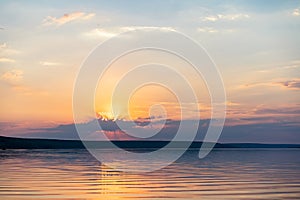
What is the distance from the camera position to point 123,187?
34062 millimetres

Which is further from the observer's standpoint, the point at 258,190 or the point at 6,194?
the point at 258,190

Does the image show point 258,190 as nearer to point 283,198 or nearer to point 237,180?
point 283,198

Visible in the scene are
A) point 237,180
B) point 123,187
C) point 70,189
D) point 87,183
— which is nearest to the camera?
point 70,189

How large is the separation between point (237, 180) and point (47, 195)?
16.7m

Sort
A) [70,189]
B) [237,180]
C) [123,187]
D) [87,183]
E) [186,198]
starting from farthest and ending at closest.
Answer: [237,180] → [87,183] → [123,187] → [70,189] → [186,198]

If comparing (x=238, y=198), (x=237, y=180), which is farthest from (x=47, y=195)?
(x=237, y=180)

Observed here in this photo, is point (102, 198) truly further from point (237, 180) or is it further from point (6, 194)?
point (237, 180)

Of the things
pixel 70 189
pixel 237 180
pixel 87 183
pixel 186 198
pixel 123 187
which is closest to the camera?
pixel 186 198

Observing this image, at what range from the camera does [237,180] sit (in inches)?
1561

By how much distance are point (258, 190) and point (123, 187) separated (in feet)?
28.7

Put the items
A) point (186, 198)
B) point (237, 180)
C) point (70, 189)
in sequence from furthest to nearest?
point (237, 180)
point (70, 189)
point (186, 198)

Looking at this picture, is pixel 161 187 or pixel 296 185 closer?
→ pixel 161 187

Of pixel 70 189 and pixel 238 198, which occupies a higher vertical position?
pixel 70 189

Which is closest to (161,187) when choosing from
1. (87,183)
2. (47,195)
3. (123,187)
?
(123,187)
